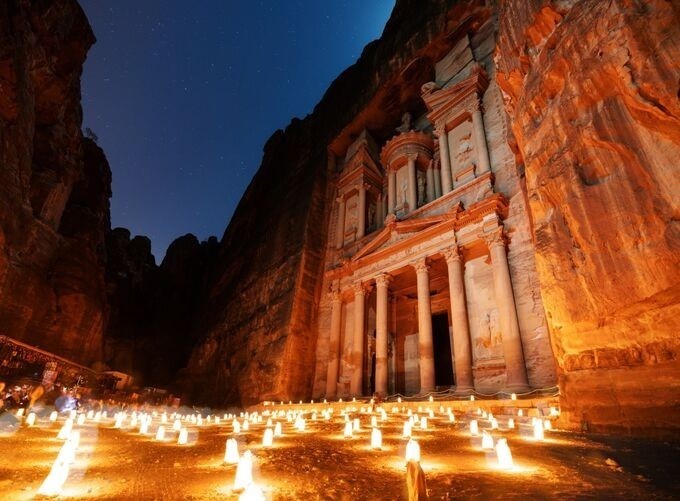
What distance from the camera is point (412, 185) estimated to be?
19.1 meters

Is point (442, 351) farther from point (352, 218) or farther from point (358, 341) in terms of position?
point (352, 218)

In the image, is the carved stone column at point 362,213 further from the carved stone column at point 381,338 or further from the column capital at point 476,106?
the column capital at point 476,106

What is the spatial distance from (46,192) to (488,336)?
25.2m

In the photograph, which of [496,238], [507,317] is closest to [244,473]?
[507,317]

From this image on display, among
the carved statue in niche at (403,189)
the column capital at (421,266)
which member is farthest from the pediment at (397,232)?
the carved statue in niche at (403,189)

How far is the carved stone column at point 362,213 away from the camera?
824 inches

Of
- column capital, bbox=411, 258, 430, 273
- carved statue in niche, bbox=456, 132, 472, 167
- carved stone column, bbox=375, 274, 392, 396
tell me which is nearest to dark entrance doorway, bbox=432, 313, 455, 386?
carved stone column, bbox=375, 274, 392, 396

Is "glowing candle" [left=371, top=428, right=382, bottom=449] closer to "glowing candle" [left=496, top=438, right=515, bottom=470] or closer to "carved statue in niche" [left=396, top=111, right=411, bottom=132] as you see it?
"glowing candle" [left=496, top=438, right=515, bottom=470]

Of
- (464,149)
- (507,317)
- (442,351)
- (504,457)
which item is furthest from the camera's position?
(442,351)

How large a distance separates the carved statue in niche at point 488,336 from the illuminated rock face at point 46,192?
66.0 feet

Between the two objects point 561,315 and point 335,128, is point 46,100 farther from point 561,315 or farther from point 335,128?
point 561,315

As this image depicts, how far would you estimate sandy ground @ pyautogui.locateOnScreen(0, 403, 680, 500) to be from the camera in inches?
96.3

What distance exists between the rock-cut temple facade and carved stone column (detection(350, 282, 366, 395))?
0.05 meters

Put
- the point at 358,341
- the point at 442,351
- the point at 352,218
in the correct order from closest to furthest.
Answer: the point at 358,341 < the point at 442,351 < the point at 352,218
